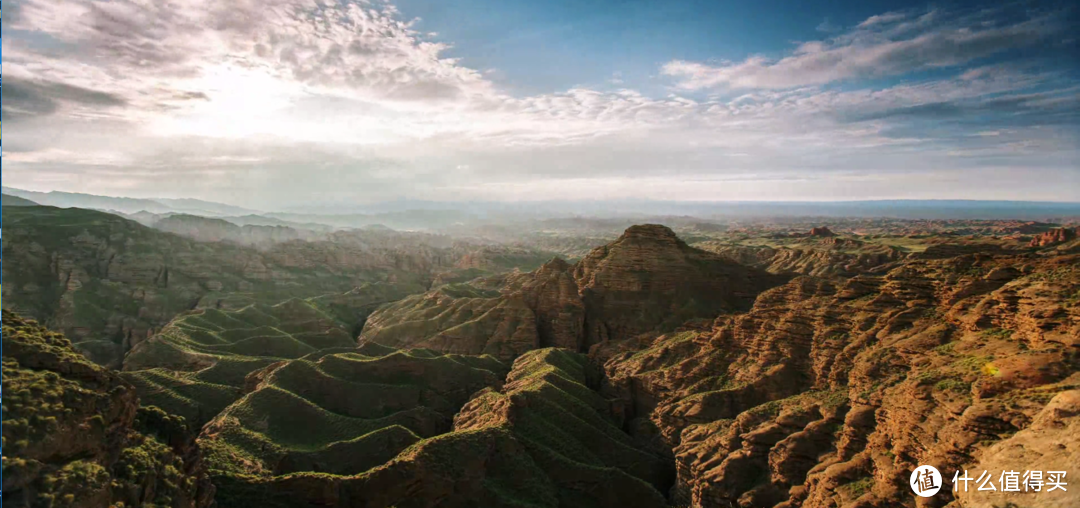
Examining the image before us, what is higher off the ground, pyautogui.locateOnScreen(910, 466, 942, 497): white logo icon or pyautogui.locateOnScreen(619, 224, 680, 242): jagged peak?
pyautogui.locateOnScreen(619, 224, 680, 242): jagged peak

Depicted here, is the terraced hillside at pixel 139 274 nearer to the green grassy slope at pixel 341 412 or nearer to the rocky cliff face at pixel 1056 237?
the green grassy slope at pixel 341 412

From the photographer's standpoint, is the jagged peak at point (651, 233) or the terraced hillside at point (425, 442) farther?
the jagged peak at point (651, 233)

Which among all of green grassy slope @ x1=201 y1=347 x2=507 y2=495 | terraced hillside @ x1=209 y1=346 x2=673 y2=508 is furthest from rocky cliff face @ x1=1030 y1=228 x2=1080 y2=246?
green grassy slope @ x1=201 y1=347 x2=507 y2=495

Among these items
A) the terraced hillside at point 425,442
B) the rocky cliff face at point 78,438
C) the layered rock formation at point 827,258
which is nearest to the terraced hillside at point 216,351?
the terraced hillside at point 425,442

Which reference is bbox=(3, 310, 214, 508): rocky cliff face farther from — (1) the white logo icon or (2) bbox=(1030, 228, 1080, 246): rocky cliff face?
(2) bbox=(1030, 228, 1080, 246): rocky cliff face

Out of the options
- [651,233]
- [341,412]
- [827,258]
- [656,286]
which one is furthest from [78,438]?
[827,258]

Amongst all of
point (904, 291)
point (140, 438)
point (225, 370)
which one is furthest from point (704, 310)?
point (140, 438)
